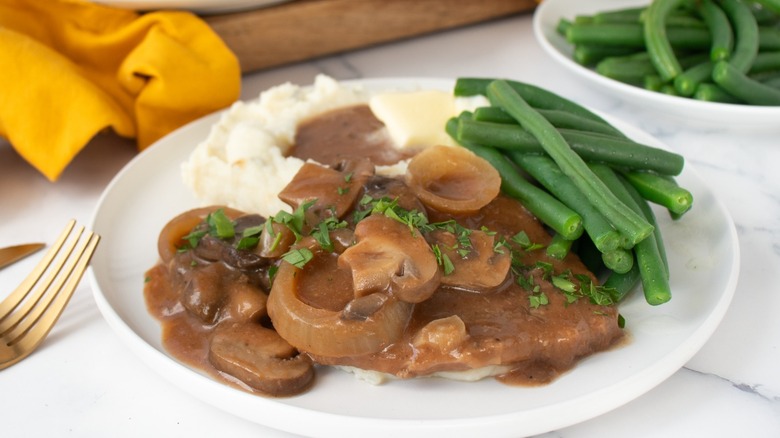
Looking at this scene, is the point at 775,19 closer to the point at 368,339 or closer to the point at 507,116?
the point at 507,116

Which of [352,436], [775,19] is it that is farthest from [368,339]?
[775,19]

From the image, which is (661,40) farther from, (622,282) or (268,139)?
(268,139)

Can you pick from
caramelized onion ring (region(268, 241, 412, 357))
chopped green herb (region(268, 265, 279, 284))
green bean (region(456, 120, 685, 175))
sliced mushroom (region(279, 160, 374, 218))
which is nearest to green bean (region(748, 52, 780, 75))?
green bean (region(456, 120, 685, 175))

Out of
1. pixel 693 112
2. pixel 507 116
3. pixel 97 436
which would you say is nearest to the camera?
pixel 97 436

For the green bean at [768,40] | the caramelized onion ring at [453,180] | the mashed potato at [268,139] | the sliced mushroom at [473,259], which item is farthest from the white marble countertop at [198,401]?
the caramelized onion ring at [453,180]

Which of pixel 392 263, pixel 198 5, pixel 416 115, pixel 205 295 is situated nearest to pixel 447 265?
pixel 392 263

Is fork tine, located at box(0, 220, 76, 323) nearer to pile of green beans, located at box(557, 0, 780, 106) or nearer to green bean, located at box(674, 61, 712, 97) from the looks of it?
pile of green beans, located at box(557, 0, 780, 106)

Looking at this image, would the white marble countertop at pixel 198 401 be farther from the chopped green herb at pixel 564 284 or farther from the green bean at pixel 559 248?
the green bean at pixel 559 248

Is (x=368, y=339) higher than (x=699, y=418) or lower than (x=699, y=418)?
higher
